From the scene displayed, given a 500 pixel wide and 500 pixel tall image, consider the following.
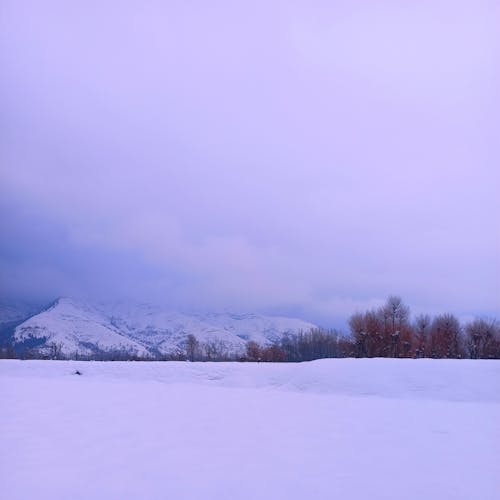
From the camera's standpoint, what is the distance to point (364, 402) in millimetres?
15273

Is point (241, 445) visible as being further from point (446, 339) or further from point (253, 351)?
point (253, 351)

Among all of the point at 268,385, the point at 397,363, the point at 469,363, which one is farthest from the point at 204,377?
the point at 469,363

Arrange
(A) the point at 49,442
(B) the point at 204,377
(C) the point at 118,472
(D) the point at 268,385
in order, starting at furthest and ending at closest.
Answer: (B) the point at 204,377 < (D) the point at 268,385 < (A) the point at 49,442 < (C) the point at 118,472

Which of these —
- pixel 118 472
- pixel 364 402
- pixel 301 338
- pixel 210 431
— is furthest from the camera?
pixel 301 338

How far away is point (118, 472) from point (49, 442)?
2.54 meters

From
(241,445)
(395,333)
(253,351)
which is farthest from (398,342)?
(241,445)

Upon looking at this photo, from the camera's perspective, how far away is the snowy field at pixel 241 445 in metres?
5.97

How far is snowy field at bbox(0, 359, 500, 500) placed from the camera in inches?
235

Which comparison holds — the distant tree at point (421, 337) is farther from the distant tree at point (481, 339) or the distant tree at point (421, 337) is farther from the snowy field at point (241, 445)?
the snowy field at point (241, 445)

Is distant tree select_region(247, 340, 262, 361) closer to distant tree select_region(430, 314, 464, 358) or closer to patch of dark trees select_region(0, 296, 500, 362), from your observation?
patch of dark trees select_region(0, 296, 500, 362)

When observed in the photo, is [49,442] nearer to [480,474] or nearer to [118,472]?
[118,472]

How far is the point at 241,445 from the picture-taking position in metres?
8.23

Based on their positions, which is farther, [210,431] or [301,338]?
[301,338]

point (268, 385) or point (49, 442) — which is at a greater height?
point (49, 442)
